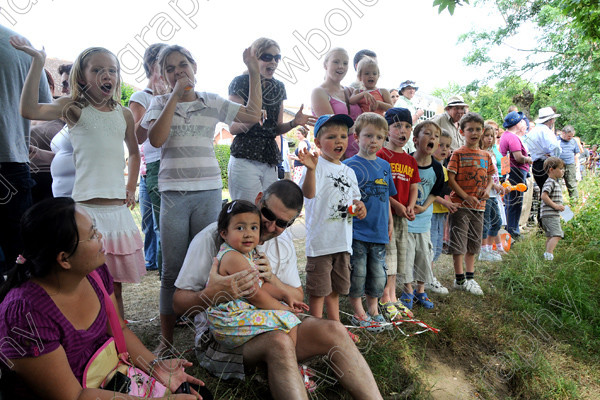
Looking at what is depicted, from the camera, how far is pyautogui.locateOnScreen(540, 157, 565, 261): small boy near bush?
491 centimetres

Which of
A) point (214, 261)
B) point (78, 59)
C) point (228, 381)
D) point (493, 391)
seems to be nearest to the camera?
point (214, 261)

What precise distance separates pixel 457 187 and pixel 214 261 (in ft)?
9.44

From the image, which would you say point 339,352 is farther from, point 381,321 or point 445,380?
point 381,321

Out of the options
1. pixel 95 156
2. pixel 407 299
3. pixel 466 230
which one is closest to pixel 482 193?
pixel 466 230

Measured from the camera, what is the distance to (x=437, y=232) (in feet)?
12.6

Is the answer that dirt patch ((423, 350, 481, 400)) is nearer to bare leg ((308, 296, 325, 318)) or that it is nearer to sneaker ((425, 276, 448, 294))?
bare leg ((308, 296, 325, 318))

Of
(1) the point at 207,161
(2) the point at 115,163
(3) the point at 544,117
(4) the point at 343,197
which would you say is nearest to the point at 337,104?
A: (4) the point at 343,197

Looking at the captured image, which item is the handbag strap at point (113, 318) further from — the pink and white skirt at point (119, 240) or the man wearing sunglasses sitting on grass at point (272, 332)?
the pink and white skirt at point (119, 240)

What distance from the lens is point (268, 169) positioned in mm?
3123

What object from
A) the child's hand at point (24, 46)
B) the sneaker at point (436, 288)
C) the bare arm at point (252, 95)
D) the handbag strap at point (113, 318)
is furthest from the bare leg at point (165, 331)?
the sneaker at point (436, 288)

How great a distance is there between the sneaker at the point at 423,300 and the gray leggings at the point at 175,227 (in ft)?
6.57

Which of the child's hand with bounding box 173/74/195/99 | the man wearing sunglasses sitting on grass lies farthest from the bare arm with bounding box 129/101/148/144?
the man wearing sunglasses sitting on grass

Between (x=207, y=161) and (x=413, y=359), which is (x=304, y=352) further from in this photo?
(x=207, y=161)

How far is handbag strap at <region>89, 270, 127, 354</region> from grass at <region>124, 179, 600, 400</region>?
1.99 ft
